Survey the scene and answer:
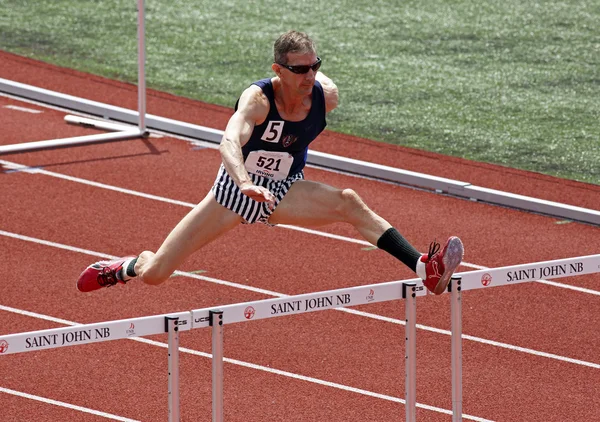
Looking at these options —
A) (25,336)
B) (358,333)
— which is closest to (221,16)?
(358,333)

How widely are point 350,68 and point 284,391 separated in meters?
7.96

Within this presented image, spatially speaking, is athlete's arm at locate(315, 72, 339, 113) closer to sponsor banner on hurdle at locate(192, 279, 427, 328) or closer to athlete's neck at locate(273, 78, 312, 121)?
athlete's neck at locate(273, 78, 312, 121)

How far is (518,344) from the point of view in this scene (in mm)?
8844

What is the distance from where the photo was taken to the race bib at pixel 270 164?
641 centimetres

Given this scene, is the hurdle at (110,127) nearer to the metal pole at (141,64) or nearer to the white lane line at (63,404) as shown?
the metal pole at (141,64)

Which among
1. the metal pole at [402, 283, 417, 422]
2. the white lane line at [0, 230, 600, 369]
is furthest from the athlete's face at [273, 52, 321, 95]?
the white lane line at [0, 230, 600, 369]

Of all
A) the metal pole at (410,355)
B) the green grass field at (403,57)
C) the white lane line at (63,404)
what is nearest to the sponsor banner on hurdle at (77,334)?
the metal pole at (410,355)

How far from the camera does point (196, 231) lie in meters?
6.45

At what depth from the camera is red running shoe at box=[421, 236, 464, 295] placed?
19.9 ft

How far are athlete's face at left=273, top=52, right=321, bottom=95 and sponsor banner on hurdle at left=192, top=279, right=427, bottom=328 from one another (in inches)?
41.0

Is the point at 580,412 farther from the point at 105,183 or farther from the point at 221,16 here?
the point at 221,16

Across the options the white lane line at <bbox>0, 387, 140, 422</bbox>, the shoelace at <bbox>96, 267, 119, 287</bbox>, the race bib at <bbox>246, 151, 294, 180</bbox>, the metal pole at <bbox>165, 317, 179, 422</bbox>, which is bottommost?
the white lane line at <bbox>0, 387, 140, 422</bbox>

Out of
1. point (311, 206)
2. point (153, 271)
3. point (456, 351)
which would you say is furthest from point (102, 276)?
point (456, 351)

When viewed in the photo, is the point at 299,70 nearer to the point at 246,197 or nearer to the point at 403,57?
the point at 246,197
